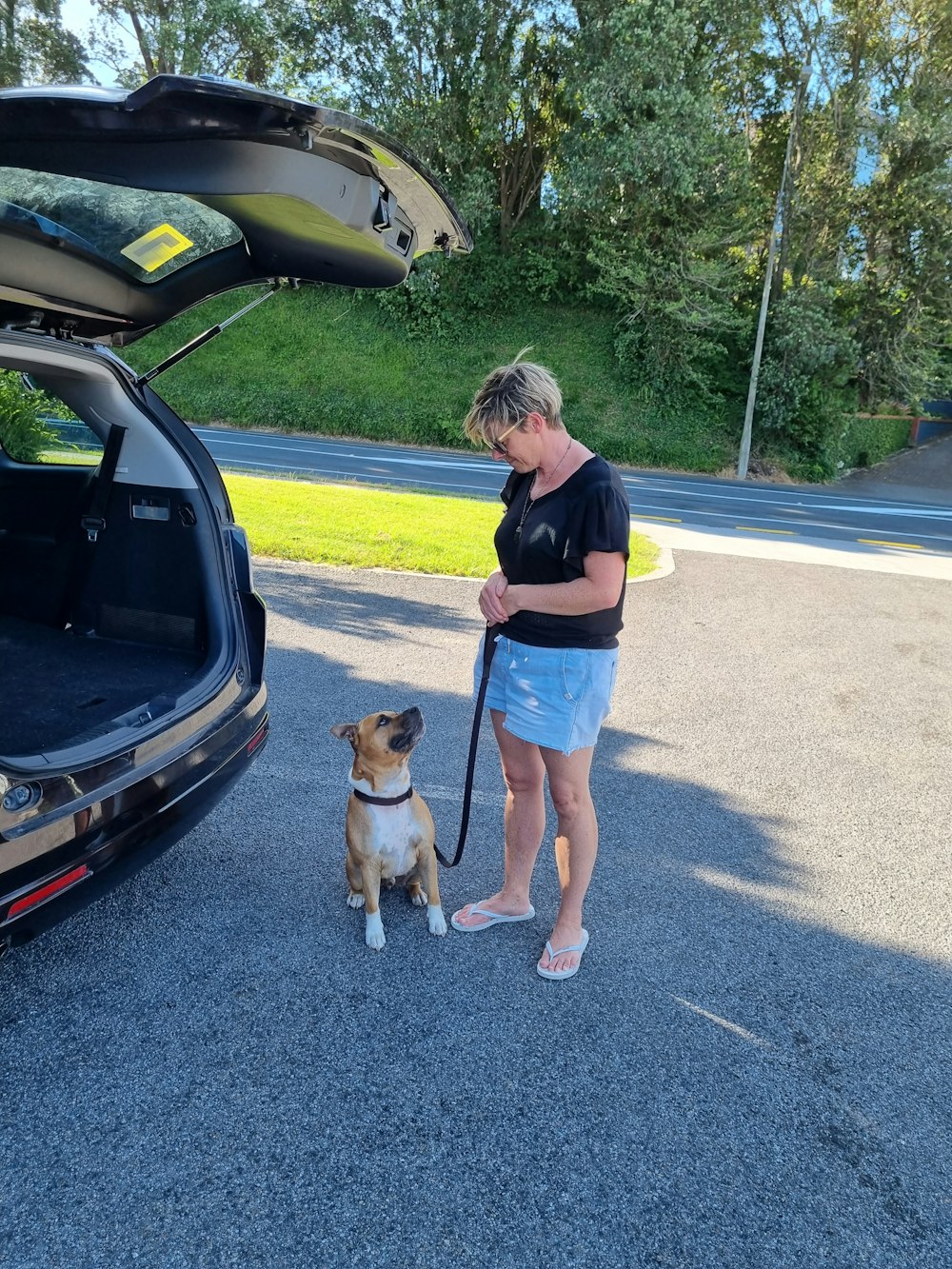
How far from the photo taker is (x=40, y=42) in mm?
27094

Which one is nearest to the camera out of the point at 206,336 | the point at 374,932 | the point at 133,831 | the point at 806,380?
the point at 133,831

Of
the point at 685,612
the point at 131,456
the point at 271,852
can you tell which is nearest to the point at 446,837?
the point at 271,852

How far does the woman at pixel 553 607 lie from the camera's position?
2393 millimetres

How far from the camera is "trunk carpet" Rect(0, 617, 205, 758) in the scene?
2973 mm

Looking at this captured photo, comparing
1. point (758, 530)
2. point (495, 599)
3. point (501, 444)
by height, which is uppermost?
point (501, 444)

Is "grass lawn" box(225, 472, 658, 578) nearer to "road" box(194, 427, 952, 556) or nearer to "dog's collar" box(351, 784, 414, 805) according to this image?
"road" box(194, 427, 952, 556)

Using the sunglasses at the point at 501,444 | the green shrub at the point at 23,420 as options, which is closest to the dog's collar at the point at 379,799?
the sunglasses at the point at 501,444

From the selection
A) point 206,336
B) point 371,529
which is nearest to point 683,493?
point 371,529

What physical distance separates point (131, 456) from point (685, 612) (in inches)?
183

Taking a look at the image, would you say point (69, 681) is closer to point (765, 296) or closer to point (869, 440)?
point (765, 296)

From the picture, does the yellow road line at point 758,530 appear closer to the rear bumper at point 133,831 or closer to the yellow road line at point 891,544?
the yellow road line at point 891,544

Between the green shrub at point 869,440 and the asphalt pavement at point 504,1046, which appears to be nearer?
the asphalt pavement at point 504,1046

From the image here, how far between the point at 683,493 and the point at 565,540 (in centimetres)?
1542

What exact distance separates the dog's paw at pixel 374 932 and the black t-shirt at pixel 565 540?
1.05 m
